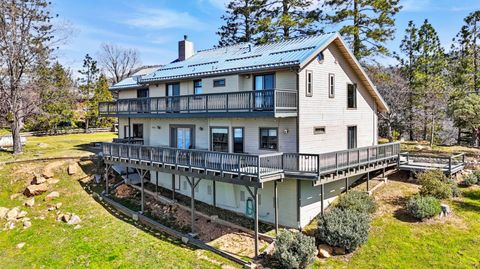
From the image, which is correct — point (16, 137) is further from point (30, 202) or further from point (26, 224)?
point (26, 224)

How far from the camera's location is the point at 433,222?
51.7 ft

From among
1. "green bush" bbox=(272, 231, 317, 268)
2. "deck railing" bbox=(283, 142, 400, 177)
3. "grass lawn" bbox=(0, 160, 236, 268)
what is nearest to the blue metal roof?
"deck railing" bbox=(283, 142, 400, 177)

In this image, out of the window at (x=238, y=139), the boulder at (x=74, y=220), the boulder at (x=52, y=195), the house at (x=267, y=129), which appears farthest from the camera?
the boulder at (x=52, y=195)

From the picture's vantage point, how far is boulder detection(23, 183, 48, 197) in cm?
2281

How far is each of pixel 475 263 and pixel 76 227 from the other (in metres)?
19.6

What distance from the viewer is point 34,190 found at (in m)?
22.9

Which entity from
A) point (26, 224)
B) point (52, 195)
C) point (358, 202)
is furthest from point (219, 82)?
point (26, 224)

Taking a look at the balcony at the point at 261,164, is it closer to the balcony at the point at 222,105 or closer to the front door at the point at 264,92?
the balcony at the point at 222,105

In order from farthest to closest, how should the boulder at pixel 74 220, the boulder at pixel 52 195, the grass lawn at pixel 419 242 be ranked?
1. the boulder at pixel 52 195
2. the boulder at pixel 74 220
3. the grass lawn at pixel 419 242

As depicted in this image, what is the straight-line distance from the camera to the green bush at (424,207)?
15.9 m

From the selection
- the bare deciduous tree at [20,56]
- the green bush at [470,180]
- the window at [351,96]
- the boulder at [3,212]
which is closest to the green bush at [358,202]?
the window at [351,96]

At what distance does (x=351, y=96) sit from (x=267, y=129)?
729cm

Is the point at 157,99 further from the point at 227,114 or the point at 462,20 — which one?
the point at 462,20

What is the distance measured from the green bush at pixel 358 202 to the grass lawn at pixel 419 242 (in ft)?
1.93
